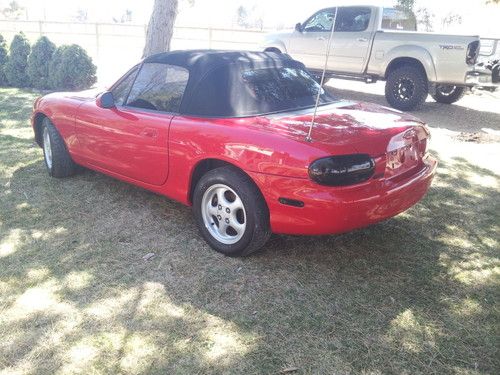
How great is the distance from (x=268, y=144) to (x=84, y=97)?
2.50m

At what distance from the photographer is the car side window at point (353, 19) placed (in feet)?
31.6

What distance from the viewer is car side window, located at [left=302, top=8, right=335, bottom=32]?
10257mm

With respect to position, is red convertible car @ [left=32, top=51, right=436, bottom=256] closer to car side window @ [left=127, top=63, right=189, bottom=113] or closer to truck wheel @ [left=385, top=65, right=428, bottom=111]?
car side window @ [left=127, top=63, right=189, bottom=113]

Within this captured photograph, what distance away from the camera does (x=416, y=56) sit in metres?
8.63

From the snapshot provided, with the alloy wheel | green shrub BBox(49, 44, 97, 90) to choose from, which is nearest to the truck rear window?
green shrub BBox(49, 44, 97, 90)

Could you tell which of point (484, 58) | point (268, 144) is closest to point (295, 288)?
point (268, 144)

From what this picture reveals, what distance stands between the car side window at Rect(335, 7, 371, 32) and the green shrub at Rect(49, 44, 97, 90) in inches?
231

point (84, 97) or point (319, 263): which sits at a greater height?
→ point (84, 97)

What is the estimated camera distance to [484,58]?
10.1m

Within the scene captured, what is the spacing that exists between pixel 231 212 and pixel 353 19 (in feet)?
25.5

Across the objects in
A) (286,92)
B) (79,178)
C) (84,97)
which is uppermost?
(286,92)

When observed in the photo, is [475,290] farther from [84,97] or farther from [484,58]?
[484,58]

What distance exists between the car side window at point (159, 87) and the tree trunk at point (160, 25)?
14.7ft

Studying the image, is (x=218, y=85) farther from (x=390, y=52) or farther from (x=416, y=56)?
(x=390, y=52)
